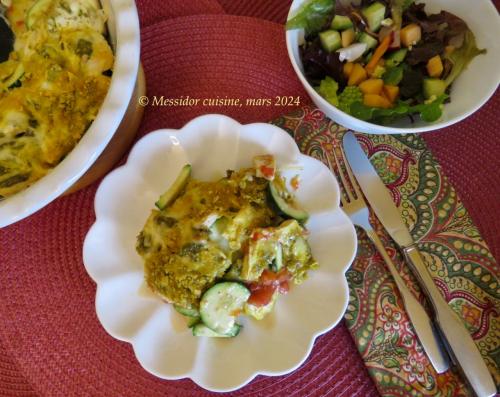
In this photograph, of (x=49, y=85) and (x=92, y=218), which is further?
(x=92, y=218)

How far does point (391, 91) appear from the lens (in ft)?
3.73

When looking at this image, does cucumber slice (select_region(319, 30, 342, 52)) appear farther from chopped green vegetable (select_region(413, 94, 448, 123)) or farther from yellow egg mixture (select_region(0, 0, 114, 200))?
yellow egg mixture (select_region(0, 0, 114, 200))

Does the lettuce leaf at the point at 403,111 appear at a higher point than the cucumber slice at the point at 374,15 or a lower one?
lower

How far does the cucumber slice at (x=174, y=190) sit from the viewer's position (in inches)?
43.8

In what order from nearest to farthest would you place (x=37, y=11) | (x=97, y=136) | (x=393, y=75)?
(x=97, y=136) → (x=37, y=11) → (x=393, y=75)

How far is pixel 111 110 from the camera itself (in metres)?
0.94

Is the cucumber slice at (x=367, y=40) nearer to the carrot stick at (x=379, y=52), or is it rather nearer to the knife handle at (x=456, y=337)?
the carrot stick at (x=379, y=52)

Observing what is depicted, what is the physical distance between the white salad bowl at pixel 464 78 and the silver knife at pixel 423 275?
3.8 inches

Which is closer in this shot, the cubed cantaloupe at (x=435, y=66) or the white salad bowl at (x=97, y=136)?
the white salad bowl at (x=97, y=136)

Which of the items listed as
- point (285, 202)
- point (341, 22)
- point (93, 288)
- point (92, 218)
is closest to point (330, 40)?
point (341, 22)

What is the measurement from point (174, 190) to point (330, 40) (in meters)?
0.52

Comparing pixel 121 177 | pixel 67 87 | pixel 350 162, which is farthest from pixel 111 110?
pixel 350 162

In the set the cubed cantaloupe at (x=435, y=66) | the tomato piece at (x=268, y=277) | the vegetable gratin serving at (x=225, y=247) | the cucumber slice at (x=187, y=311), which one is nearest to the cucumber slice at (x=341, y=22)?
the cubed cantaloupe at (x=435, y=66)

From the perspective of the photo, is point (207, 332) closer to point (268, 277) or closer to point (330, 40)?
point (268, 277)
